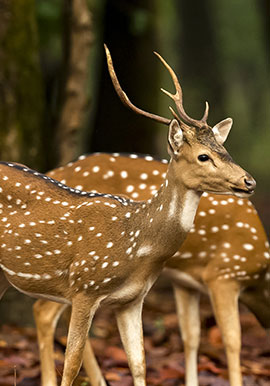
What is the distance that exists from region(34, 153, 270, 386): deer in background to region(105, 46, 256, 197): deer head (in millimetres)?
1508

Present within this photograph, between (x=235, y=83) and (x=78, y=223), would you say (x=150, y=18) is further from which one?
(x=235, y=83)

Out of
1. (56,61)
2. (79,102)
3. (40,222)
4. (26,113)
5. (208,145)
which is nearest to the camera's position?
(208,145)

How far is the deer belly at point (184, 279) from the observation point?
18.2 ft

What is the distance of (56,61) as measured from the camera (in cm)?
970

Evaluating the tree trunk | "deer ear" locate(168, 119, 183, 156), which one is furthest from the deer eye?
the tree trunk

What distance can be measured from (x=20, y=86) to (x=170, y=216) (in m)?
3.01

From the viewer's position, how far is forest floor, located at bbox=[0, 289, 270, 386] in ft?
18.9

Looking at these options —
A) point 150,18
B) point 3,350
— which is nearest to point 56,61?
point 150,18

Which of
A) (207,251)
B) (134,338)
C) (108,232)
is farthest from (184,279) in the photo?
(108,232)

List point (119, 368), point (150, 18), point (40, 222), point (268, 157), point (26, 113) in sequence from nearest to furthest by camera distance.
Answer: point (40, 222), point (119, 368), point (26, 113), point (150, 18), point (268, 157)

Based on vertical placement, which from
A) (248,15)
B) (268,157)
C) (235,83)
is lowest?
(268,157)

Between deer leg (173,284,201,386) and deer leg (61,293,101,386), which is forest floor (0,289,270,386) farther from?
deer leg (61,293,101,386)

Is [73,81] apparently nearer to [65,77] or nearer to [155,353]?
[65,77]

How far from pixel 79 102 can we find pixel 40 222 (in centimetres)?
318
